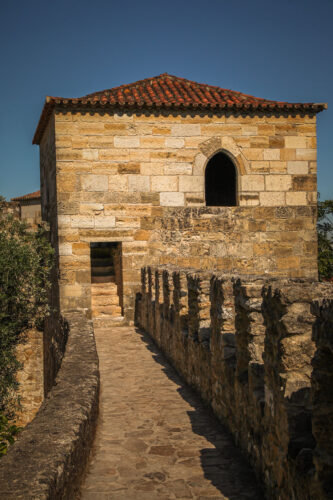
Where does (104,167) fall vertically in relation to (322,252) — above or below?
above

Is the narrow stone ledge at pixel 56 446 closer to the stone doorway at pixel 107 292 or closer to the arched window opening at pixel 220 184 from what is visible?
the stone doorway at pixel 107 292

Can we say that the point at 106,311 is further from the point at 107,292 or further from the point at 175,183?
the point at 175,183

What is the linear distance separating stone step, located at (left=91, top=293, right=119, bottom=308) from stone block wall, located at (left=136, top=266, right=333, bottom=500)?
21.4ft

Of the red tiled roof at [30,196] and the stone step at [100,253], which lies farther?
the red tiled roof at [30,196]

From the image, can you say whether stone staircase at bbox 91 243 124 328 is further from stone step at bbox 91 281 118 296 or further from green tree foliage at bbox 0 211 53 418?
green tree foliage at bbox 0 211 53 418

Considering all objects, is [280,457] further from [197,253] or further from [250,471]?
[197,253]

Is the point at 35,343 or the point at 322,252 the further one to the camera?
the point at 322,252

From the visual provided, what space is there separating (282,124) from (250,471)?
10.3 meters

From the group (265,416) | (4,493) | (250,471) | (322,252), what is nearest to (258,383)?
(265,416)

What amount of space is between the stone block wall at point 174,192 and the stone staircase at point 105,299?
1.16 ft

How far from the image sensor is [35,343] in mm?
12719

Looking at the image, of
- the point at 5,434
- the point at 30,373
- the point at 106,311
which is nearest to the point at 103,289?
the point at 106,311

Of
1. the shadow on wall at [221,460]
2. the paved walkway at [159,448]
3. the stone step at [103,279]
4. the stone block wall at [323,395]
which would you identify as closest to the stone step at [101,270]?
the stone step at [103,279]

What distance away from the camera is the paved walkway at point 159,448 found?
3.52 m
